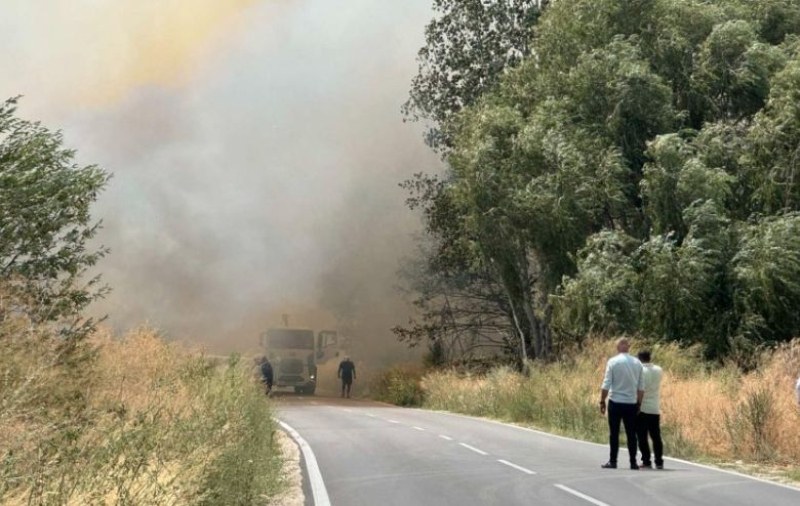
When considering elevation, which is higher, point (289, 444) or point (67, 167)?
point (67, 167)

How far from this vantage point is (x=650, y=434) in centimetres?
1552

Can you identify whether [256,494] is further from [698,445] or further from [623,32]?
[623,32]

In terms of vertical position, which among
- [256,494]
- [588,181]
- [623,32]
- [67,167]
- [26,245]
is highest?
[623,32]

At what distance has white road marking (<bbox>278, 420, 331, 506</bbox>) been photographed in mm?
11773

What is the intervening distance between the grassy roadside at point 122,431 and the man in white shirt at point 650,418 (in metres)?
5.41

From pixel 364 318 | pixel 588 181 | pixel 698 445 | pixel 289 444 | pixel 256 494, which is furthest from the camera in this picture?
pixel 364 318

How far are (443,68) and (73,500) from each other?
35.5 metres

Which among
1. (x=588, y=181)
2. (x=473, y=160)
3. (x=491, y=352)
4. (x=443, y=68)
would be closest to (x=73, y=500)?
(x=588, y=181)

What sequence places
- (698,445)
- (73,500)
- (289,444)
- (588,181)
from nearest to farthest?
(73,500), (698,445), (289,444), (588,181)

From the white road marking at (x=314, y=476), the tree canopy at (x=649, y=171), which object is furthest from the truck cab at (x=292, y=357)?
the white road marking at (x=314, y=476)

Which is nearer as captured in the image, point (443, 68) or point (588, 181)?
point (588, 181)

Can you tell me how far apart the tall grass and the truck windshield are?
606 inches

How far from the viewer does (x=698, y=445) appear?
18.2 meters

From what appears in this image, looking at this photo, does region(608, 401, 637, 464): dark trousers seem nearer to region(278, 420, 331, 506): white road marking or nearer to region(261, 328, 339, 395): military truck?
region(278, 420, 331, 506): white road marking
